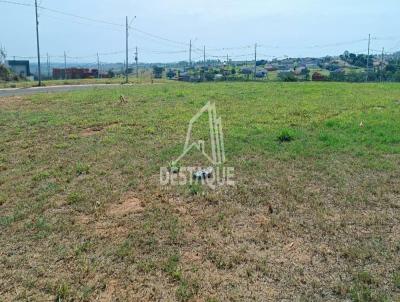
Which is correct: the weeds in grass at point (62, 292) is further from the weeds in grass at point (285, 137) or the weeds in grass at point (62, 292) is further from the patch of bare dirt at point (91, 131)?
the patch of bare dirt at point (91, 131)

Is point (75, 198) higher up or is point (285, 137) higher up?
point (285, 137)

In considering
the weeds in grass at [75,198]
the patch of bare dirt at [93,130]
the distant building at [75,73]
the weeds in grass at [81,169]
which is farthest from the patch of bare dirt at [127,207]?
the distant building at [75,73]

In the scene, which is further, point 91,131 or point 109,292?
point 91,131

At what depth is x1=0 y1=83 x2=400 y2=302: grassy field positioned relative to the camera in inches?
109

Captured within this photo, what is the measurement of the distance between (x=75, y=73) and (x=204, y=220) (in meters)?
43.5

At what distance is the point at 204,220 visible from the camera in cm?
377

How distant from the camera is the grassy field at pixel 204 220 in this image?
2.78m

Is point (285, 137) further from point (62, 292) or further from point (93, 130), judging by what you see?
point (62, 292)

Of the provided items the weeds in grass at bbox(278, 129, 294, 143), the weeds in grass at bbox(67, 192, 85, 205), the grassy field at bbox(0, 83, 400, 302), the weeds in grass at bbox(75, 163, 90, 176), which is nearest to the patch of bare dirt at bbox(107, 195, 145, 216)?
the grassy field at bbox(0, 83, 400, 302)

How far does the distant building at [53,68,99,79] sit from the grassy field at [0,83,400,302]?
3727 centimetres

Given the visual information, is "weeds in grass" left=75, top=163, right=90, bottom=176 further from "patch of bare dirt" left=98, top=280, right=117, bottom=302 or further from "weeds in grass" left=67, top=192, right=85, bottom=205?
"patch of bare dirt" left=98, top=280, right=117, bottom=302

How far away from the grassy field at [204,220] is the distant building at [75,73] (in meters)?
37.3

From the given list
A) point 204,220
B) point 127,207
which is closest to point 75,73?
point 127,207

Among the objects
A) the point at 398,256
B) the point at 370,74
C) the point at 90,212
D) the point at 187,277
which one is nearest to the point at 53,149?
the point at 90,212
